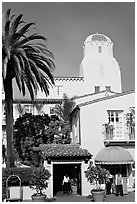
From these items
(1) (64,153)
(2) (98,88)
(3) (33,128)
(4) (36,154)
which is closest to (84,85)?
(2) (98,88)

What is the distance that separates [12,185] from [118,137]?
35.3ft

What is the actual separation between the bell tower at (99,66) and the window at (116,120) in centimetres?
2767

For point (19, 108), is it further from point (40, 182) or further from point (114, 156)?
point (40, 182)

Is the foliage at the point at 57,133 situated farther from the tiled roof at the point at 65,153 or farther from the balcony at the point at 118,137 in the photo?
the tiled roof at the point at 65,153

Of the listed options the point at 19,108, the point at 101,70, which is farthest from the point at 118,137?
the point at 101,70

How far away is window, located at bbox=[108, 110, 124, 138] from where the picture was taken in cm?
3120

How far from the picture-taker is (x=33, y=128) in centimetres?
4116

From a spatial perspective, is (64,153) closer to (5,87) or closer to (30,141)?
(5,87)

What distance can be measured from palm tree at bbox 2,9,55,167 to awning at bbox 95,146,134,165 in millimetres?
7312

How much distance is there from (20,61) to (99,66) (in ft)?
118

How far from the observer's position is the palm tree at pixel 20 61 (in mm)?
26750

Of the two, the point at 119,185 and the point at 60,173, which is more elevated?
the point at 119,185

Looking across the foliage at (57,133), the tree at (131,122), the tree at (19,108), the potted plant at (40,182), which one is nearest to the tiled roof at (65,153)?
the potted plant at (40,182)

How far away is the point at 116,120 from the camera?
31.3 meters
